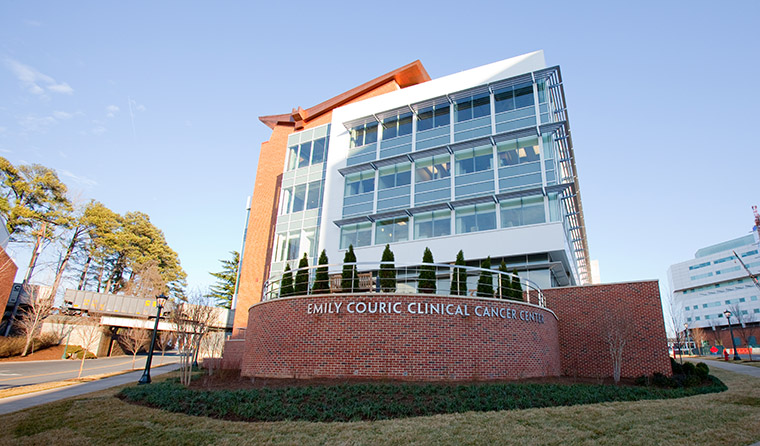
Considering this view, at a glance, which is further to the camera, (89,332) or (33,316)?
(89,332)

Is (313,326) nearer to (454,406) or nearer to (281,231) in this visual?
(454,406)

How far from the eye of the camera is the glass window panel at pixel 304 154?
3216 cm

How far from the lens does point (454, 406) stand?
9.48m

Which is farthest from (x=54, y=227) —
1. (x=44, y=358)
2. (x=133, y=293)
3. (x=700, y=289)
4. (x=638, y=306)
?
(x=700, y=289)

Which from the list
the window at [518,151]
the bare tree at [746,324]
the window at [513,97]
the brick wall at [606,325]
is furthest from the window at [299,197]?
the bare tree at [746,324]

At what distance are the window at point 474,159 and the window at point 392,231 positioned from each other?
437 cm

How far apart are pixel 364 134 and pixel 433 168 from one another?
6.16 metres

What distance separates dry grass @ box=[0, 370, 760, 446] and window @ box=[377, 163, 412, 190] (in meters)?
18.2

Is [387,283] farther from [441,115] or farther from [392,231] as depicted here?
[441,115]

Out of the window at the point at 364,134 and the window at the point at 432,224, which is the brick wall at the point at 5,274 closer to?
the window at the point at 364,134

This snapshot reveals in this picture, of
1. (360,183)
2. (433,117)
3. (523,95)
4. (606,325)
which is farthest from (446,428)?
(433,117)

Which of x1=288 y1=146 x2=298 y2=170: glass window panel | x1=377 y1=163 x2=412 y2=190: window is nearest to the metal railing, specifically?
x1=377 y1=163 x2=412 y2=190: window

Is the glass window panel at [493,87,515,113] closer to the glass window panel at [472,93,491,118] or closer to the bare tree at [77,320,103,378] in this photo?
the glass window panel at [472,93,491,118]

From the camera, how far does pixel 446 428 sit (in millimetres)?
7906
